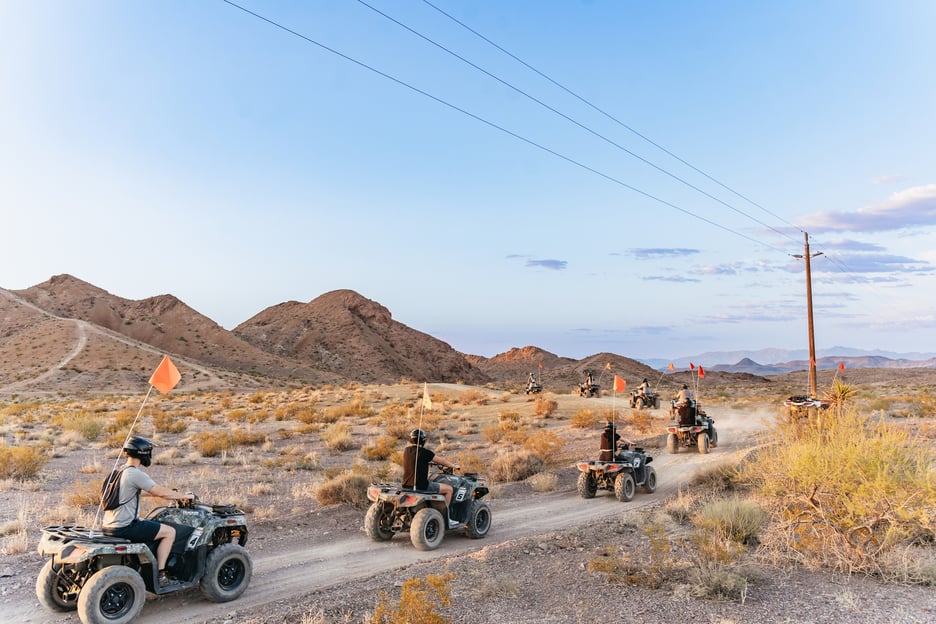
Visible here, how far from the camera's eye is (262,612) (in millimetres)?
7406

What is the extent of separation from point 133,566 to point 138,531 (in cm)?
39

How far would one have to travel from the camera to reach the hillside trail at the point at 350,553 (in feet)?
24.9

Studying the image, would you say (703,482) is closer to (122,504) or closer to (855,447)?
(855,447)

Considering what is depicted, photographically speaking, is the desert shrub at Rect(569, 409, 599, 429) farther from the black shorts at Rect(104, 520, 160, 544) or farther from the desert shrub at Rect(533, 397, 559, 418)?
the black shorts at Rect(104, 520, 160, 544)

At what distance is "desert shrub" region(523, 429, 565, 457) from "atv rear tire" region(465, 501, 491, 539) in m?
→ 8.63

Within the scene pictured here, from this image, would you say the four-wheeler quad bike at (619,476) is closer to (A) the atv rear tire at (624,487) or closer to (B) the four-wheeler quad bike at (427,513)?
(A) the atv rear tire at (624,487)

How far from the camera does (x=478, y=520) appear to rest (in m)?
11.4

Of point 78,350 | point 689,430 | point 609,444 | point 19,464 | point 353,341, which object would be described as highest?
point 353,341

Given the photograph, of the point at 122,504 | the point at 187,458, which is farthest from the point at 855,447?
the point at 187,458

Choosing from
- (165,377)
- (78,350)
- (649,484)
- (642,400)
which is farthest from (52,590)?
(78,350)

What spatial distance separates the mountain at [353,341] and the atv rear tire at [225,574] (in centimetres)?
8789

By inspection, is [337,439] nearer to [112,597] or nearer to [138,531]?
[138,531]

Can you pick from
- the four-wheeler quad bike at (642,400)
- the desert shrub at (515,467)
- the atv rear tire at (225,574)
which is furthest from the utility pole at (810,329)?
the atv rear tire at (225,574)

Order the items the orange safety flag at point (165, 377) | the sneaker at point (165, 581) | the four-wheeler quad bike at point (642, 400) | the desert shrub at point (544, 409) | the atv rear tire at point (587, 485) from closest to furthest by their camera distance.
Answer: the sneaker at point (165, 581)
the orange safety flag at point (165, 377)
the atv rear tire at point (587, 485)
the desert shrub at point (544, 409)
the four-wheeler quad bike at point (642, 400)
